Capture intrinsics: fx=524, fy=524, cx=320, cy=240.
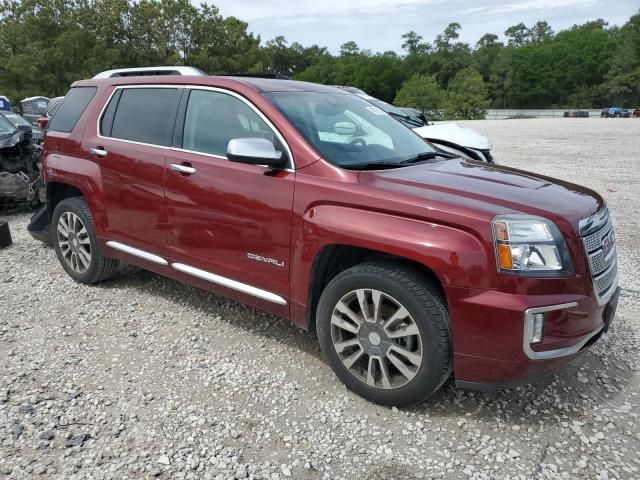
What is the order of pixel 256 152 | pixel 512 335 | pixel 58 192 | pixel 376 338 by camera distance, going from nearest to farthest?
1. pixel 512 335
2. pixel 376 338
3. pixel 256 152
4. pixel 58 192

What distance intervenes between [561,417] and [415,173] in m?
1.63

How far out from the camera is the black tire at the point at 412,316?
2715 mm

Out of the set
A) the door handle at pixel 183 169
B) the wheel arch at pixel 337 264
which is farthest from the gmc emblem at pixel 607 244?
the door handle at pixel 183 169

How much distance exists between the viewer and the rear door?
394 centimetres

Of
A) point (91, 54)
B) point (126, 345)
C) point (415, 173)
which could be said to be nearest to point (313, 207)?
point (415, 173)

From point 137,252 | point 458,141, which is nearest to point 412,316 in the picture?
point 137,252

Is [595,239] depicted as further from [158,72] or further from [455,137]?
[455,137]

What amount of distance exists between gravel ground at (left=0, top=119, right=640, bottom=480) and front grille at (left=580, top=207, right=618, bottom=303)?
734mm

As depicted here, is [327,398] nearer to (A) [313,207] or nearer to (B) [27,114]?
(A) [313,207]

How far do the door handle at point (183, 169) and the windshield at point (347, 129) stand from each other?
2.42 feet

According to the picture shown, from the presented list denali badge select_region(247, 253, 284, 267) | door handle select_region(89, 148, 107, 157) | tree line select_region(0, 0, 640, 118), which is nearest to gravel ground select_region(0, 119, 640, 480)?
denali badge select_region(247, 253, 284, 267)

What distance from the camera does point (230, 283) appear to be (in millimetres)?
3578

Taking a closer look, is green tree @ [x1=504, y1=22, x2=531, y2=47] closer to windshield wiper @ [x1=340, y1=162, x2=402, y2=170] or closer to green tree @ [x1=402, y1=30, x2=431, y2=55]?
green tree @ [x1=402, y1=30, x2=431, y2=55]

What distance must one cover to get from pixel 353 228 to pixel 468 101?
260 feet
